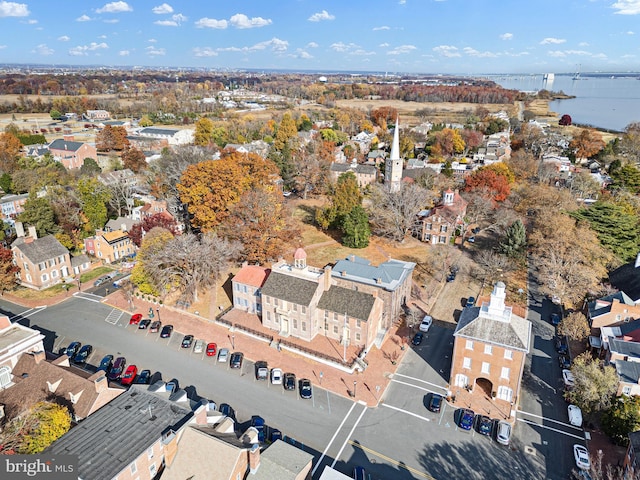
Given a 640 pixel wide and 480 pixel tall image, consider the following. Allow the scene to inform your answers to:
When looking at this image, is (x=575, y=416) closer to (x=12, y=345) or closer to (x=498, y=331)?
(x=498, y=331)

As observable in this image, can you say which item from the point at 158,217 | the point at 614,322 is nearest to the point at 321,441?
the point at 614,322

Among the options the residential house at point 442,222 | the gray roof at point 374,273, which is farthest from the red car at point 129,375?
the residential house at point 442,222

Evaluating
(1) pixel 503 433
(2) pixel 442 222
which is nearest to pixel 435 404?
(1) pixel 503 433

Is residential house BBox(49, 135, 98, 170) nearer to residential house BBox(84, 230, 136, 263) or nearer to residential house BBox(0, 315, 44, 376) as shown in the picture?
residential house BBox(84, 230, 136, 263)

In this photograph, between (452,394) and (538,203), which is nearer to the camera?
(452,394)

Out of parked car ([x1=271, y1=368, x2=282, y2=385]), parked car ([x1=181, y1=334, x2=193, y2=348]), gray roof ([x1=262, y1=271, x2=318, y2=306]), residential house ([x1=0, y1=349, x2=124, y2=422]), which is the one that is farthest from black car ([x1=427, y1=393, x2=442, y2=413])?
residential house ([x1=0, y1=349, x2=124, y2=422])

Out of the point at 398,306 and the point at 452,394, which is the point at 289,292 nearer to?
the point at 398,306

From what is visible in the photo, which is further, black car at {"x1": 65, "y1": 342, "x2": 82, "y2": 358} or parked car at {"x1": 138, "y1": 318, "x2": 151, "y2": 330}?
parked car at {"x1": 138, "y1": 318, "x2": 151, "y2": 330}
